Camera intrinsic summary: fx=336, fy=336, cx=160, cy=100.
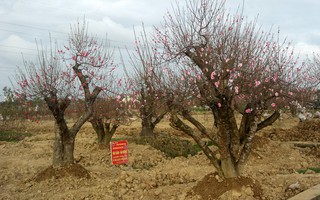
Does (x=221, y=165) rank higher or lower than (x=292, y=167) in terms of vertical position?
higher

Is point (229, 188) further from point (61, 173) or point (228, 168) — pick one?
point (61, 173)

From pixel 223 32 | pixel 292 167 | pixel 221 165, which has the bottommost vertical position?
pixel 292 167

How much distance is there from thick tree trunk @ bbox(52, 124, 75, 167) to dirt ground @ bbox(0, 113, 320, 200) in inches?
13.2

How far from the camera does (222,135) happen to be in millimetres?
5637

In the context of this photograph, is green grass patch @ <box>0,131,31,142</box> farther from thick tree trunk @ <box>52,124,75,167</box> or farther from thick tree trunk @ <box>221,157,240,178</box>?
thick tree trunk @ <box>221,157,240,178</box>

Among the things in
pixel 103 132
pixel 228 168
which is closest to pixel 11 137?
pixel 103 132

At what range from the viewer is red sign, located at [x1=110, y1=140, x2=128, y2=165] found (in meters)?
8.56

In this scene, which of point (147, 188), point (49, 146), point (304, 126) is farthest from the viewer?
point (304, 126)

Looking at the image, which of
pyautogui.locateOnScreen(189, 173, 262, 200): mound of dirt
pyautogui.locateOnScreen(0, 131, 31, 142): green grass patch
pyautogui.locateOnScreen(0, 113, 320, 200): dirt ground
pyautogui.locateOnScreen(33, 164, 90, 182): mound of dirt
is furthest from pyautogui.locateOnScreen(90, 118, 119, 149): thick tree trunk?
pyautogui.locateOnScreen(189, 173, 262, 200): mound of dirt

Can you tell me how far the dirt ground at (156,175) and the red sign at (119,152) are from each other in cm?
43

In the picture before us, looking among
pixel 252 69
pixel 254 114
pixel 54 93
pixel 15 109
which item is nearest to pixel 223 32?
pixel 252 69

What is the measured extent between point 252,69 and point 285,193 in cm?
228

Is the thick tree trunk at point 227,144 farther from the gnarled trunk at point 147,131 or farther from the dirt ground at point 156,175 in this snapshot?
the gnarled trunk at point 147,131

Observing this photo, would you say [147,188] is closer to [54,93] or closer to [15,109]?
[54,93]
